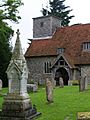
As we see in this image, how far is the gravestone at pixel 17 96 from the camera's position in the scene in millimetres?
12991

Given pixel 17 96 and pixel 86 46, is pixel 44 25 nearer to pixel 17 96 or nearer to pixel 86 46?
pixel 86 46

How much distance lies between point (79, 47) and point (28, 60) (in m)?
8.21

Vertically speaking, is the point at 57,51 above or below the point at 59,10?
below

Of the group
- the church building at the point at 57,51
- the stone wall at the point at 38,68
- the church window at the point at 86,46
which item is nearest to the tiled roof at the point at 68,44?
the church building at the point at 57,51

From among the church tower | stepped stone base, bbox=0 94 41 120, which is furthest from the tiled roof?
stepped stone base, bbox=0 94 41 120

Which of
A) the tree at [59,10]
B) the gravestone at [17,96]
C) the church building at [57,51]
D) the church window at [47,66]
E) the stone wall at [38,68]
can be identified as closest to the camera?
the gravestone at [17,96]

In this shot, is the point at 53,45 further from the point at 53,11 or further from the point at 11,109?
the point at 11,109

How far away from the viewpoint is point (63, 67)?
40.5 m

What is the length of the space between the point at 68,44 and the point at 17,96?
29734 millimetres

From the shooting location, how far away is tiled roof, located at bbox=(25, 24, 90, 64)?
132 feet

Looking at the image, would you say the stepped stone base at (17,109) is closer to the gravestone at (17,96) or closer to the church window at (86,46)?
the gravestone at (17,96)

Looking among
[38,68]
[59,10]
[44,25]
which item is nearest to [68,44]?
[38,68]

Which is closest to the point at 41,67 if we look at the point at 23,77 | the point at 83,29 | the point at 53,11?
the point at 83,29

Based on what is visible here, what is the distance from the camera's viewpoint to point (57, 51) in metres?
42.2
